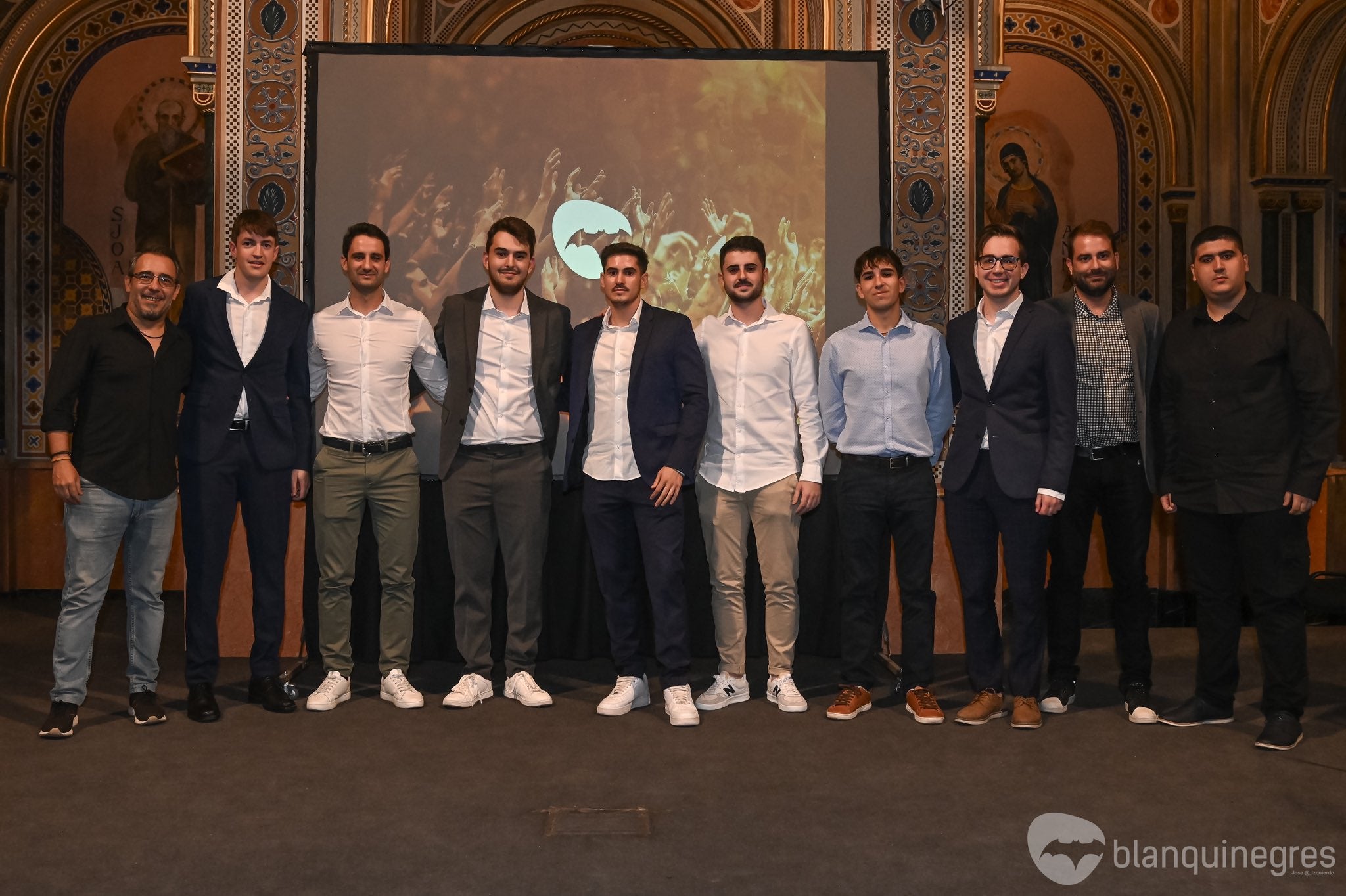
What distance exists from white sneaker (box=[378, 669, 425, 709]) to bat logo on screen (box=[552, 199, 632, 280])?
1.79 meters

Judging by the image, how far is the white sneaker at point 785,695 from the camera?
13.5ft

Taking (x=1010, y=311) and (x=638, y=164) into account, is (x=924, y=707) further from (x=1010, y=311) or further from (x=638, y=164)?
(x=638, y=164)

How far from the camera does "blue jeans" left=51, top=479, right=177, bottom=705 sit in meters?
3.86

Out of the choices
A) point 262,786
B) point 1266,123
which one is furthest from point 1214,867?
point 1266,123

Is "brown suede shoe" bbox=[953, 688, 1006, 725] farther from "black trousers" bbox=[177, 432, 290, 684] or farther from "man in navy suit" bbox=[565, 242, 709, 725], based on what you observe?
"black trousers" bbox=[177, 432, 290, 684]

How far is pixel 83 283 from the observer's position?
7754mm

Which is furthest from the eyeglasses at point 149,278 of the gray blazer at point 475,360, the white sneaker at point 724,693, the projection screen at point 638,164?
the white sneaker at point 724,693

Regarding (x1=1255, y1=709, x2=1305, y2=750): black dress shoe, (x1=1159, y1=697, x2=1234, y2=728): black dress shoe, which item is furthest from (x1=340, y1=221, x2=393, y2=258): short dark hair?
(x1=1255, y1=709, x2=1305, y2=750): black dress shoe

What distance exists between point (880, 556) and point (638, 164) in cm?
195

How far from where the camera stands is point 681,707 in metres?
3.95

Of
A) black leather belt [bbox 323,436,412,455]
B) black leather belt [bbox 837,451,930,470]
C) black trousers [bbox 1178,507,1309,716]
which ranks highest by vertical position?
black leather belt [bbox 323,436,412,455]

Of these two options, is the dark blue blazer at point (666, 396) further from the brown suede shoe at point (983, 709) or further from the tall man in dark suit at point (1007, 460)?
the brown suede shoe at point (983, 709)

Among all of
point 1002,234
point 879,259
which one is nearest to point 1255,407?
point 1002,234

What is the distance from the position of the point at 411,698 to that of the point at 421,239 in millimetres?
1877
